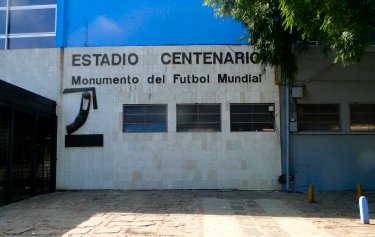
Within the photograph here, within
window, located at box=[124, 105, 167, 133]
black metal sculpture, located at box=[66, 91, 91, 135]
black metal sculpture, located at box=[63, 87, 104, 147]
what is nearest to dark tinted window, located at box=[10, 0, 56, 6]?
black metal sculpture, located at box=[63, 87, 104, 147]

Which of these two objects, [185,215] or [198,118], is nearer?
[185,215]

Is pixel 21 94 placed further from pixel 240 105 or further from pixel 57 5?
pixel 240 105

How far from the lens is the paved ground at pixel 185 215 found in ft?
29.3

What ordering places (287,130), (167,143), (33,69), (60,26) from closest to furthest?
(287,130), (167,143), (33,69), (60,26)

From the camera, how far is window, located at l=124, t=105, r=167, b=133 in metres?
16.1

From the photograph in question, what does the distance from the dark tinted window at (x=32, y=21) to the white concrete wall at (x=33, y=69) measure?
3.00 ft

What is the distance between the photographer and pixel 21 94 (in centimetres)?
1297

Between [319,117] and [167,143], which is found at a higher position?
[319,117]

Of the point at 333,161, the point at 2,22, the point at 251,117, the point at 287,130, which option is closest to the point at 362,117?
the point at 333,161

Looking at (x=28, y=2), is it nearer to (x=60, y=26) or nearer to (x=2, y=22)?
(x=2, y=22)

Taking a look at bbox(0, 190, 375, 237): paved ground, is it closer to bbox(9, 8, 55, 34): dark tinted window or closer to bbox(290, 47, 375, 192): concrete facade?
bbox(290, 47, 375, 192): concrete facade

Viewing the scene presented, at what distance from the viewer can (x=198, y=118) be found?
52.8 ft

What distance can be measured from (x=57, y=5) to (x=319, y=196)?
11.9 metres

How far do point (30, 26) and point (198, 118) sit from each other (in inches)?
293
